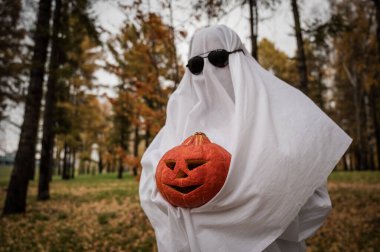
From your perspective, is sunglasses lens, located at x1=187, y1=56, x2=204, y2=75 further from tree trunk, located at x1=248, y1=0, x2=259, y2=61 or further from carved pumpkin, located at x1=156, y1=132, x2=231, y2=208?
tree trunk, located at x1=248, y1=0, x2=259, y2=61

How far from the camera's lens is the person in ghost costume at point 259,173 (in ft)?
4.85

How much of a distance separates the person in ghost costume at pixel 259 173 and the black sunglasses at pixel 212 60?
5 cm

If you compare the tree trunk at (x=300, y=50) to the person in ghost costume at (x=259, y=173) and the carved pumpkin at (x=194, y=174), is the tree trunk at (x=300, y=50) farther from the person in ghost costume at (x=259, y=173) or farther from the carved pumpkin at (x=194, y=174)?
the carved pumpkin at (x=194, y=174)

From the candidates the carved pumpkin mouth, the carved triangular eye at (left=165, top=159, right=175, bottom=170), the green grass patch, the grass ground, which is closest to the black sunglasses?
the carved triangular eye at (left=165, top=159, right=175, bottom=170)

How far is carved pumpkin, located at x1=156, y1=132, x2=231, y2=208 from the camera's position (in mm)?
1602

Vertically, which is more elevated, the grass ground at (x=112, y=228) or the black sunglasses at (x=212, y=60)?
the black sunglasses at (x=212, y=60)

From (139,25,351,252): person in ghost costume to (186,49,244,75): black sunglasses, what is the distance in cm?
5

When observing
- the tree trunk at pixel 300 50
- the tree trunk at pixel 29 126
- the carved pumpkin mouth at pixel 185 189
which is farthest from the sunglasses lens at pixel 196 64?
the tree trunk at pixel 29 126

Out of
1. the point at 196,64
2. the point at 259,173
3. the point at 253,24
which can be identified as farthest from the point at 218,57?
the point at 253,24

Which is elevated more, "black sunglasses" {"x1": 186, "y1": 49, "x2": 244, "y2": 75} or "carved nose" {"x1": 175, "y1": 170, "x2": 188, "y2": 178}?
"black sunglasses" {"x1": 186, "y1": 49, "x2": 244, "y2": 75}

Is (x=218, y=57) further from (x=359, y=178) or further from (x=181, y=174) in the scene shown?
(x=359, y=178)

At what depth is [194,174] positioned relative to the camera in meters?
1.63

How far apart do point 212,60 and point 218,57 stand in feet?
0.16

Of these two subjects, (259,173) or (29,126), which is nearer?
(259,173)
